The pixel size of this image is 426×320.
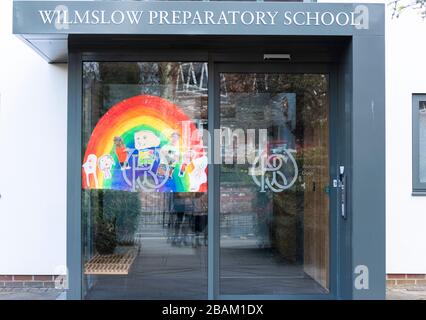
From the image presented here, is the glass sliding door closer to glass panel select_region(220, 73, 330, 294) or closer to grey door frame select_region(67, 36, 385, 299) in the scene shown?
glass panel select_region(220, 73, 330, 294)

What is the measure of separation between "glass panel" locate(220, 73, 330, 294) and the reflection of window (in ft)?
4.78

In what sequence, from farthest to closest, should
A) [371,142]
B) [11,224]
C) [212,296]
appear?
[11,224] → [212,296] → [371,142]

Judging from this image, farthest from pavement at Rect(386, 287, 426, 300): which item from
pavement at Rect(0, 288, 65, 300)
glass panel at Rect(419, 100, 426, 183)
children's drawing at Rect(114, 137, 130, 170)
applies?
pavement at Rect(0, 288, 65, 300)

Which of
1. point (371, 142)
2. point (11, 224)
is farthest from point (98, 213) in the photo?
point (371, 142)

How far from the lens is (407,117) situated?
21.9 ft

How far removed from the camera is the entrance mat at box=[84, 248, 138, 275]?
5.79 meters

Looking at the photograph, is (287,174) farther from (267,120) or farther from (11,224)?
(11,224)

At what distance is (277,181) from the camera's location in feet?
19.8

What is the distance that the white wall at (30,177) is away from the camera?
6523 millimetres

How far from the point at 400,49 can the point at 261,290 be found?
3.51 metres

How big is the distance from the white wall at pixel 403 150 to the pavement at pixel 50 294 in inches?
12.2

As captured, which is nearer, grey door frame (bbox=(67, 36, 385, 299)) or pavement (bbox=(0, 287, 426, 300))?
grey door frame (bbox=(67, 36, 385, 299))

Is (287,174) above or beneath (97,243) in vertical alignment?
above

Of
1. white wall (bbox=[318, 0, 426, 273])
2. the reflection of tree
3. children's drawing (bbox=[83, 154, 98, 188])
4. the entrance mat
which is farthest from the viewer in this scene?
white wall (bbox=[318, 0, 426, 273])
